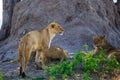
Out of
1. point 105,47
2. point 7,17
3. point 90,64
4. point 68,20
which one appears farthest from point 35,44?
point 7,17

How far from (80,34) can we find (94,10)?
229cm

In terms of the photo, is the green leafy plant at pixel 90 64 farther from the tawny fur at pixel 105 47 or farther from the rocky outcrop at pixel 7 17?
the rocky outcrop at pixel 7 17

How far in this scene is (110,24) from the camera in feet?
70.4

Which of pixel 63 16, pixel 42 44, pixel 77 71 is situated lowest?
pixel 77 71

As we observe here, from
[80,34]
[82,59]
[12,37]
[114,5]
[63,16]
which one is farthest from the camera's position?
[114,5]

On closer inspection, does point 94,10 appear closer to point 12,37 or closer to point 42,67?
point 12,37

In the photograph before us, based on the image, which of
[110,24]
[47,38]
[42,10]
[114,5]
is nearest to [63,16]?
[42,10]

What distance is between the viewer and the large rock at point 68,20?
1864 cm

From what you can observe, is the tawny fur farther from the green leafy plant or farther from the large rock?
the large rock

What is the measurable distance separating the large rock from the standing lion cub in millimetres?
6030

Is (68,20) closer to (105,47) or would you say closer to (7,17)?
(7,17)

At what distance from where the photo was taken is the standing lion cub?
10.6m

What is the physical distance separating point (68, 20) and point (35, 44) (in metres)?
8.66

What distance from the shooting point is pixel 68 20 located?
19625 mm
